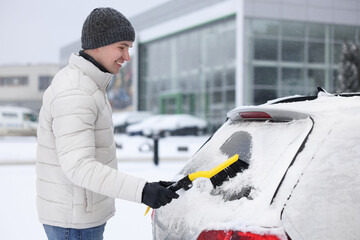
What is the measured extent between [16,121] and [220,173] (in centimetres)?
2509

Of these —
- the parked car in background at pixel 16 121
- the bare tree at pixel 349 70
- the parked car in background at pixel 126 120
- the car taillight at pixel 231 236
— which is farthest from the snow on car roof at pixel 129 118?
the car taillight at pixel 231 236

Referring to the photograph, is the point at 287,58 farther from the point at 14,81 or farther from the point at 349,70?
the point at 14,81

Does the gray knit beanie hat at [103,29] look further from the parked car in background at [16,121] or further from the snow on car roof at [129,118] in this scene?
the snow on car roof at [129,118]

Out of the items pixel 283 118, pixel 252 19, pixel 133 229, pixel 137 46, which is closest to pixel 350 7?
pixel 252 19

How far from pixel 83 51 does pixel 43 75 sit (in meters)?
47.4

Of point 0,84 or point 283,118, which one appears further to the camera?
point 0,84

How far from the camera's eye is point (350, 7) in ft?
94.6

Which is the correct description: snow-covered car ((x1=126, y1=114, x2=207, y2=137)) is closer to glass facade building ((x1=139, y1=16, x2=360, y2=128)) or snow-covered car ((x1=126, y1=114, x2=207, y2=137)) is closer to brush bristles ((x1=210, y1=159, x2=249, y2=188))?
glass facade building ((x1=139, y1=16, x2=360, y2=128))

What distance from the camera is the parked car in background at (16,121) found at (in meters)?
25.1

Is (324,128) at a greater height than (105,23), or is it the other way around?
(105,23)

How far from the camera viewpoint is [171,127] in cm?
2603

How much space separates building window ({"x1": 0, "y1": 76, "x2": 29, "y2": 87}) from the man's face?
47974 millimetres

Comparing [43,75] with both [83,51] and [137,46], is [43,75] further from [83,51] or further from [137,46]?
[83,51]

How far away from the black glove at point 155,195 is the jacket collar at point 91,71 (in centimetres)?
59
